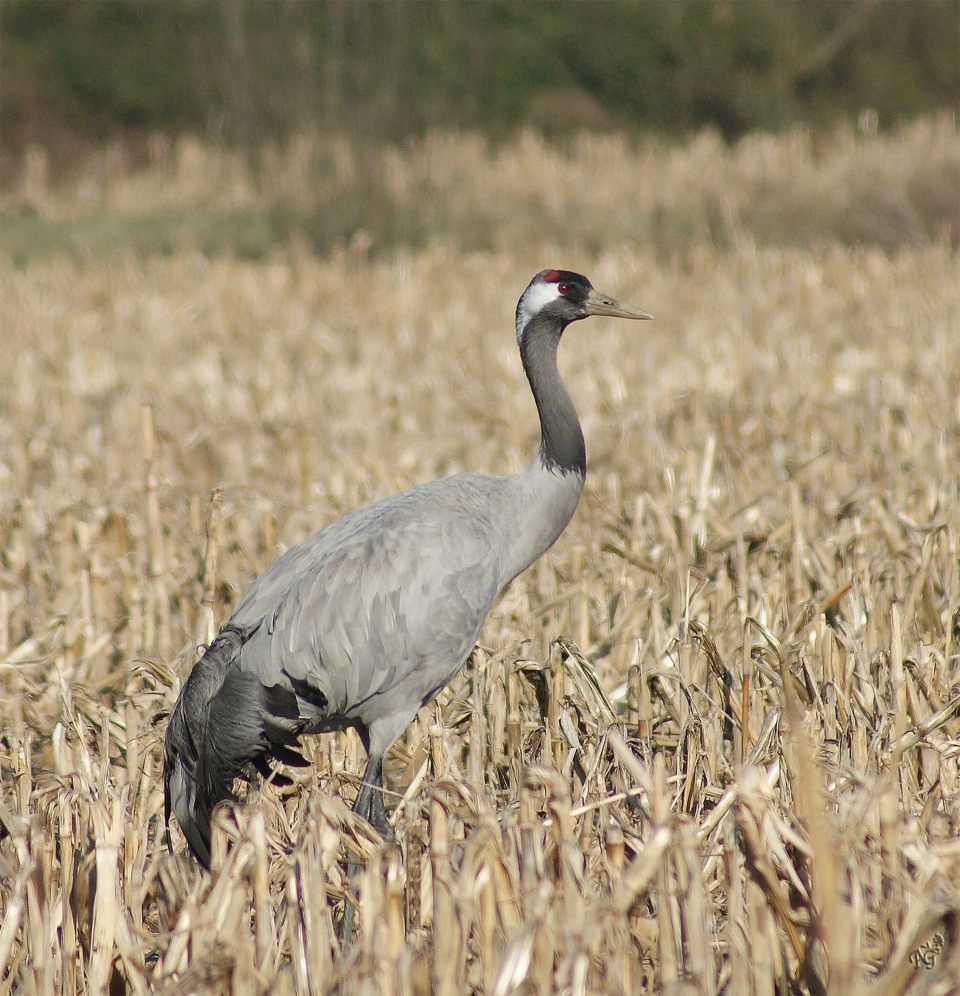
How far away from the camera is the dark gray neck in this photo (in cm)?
381

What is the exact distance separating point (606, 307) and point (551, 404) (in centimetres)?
39

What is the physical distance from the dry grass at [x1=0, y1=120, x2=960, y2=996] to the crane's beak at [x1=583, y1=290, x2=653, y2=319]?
833 millimetres

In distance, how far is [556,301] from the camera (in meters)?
3.99

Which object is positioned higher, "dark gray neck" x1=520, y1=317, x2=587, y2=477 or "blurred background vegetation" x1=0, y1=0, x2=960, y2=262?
"blurred background vegetation" x1=0, y1=0, x2=960, y2=262

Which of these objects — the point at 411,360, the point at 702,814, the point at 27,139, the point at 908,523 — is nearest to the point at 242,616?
the point at 702,814

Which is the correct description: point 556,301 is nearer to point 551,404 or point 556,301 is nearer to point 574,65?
point 551,404

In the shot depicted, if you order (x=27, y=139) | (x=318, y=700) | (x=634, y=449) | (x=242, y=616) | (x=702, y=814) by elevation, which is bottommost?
(x=702, y=814)

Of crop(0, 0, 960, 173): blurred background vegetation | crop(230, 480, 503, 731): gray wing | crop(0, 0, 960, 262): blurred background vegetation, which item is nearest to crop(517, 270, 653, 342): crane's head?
crop(230, 480, 503, 731): gray wing

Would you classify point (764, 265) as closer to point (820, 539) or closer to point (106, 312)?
point (106, 312)

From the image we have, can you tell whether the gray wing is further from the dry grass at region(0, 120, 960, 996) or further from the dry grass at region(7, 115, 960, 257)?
the dry grass at region(7, 115, 960, 257)

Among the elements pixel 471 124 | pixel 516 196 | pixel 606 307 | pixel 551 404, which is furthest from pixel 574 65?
pixel 551 404

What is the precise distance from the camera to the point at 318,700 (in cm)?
344

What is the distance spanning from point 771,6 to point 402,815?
25.4 meters

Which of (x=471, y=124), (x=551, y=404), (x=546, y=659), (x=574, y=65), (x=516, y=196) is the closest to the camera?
(x=551, y=404)
